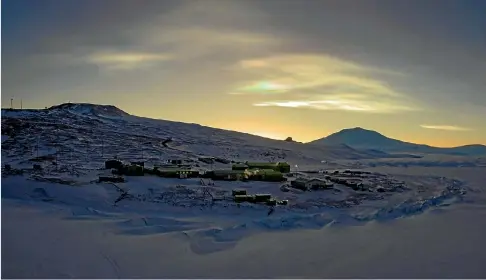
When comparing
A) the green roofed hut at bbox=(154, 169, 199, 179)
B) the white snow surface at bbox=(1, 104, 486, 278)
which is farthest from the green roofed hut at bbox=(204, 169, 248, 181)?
the white snow surface at bbox=(1, 104, 486, 278)

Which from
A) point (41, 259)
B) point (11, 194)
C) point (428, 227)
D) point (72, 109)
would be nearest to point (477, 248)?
point (428, 227)

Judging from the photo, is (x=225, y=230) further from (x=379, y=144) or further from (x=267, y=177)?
(x=379, y=144)

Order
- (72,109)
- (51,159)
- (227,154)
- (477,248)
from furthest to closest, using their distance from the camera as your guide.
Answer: (72,109) → (227,154) → (51,159) → (477,248)

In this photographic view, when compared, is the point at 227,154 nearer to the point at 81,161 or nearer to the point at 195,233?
the point at 81,161

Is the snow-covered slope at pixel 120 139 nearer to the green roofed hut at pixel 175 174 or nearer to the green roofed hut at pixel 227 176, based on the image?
the green roofed hut at pixel 175 174

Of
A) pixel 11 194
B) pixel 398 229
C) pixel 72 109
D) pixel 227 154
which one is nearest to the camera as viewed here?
pixel 398 229

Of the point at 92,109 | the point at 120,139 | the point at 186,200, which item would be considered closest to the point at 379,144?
the point at 92,109
